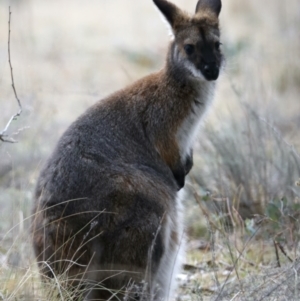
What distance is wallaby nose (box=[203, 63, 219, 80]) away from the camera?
5227 millimetres

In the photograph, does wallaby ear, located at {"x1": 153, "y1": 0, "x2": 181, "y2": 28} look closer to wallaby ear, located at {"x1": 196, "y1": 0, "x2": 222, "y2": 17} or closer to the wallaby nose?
wallaby ear, located at {"x1": 196, "y1": 0, "x2": 222, "y2": 17}

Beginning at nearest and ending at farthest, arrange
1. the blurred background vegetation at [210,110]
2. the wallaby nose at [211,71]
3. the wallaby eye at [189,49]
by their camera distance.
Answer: the wallaby nose at [211,71] → the wallaby eye at [189,49] → the blurred background vegetation at [210,110]

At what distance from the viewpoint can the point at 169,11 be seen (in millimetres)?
5480

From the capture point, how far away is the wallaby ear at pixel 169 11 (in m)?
5.43

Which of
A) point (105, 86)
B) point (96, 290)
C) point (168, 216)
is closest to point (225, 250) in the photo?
point (168, 216)

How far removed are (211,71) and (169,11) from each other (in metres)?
0.60

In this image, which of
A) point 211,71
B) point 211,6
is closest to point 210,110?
point 211,71

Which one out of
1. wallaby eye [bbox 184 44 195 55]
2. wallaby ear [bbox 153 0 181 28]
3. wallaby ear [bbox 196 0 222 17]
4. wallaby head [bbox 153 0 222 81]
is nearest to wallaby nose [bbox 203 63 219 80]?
wallaby head [bbox 153 0 222 81]

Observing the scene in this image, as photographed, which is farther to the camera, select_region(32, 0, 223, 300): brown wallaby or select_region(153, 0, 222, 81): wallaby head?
select_region(153, 0, 222, 81): wallaby head

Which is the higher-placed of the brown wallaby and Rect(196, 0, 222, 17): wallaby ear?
Rect(196, 0, 222, 17): wallaby ear

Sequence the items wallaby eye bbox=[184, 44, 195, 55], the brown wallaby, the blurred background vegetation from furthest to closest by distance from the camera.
A: the blurred background vegetation → wallaby eye bbox=[184, 44, 195, 55] → the brown wallaby

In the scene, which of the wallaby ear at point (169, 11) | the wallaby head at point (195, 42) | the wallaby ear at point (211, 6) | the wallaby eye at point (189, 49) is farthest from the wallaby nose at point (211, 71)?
the wallaby ear at point (211, 6)

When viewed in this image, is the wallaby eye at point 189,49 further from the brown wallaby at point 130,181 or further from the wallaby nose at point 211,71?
the wallaby nose at point 211,71

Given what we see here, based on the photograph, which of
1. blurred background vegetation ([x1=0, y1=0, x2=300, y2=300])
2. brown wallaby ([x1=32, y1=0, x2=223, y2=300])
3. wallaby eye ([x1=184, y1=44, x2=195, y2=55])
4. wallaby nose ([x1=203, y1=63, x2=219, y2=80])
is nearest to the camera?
brown wallaby ([x1=32, y1=0, x2=223, y2=300])
